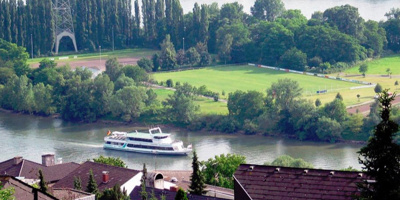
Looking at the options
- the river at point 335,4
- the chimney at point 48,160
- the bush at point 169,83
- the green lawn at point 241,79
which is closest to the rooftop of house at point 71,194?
the chimney at point 48,160

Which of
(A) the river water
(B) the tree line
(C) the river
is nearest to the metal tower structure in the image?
(B) the tree line

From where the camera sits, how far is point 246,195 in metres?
14.3

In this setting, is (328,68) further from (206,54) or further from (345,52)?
(206,54)

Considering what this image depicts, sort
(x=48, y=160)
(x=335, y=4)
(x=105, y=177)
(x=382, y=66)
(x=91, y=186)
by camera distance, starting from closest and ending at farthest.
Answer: (x=91, y=186) → (x=105, y=177) → (x=48, y=160) → (x=382, y=66) → (x=335, y=4)

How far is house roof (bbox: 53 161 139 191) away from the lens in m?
23.8

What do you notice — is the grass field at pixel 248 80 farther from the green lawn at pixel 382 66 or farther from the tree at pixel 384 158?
the tree at pixel 384 158

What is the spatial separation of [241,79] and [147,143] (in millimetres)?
14447

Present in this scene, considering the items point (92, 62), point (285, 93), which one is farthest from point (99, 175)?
point (92, 62)

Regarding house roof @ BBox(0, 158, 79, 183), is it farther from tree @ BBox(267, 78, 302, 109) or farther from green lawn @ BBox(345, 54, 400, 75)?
green lawn @ BBox(345, 54, 400, 75)

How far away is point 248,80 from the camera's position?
50594 mm

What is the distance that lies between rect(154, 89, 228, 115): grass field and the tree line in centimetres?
982

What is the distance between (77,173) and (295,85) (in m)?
18.4

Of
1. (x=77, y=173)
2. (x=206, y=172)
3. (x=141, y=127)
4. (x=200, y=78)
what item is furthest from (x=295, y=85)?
(x=77, y=173)

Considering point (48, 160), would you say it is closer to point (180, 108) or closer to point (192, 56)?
point (180, 108)
